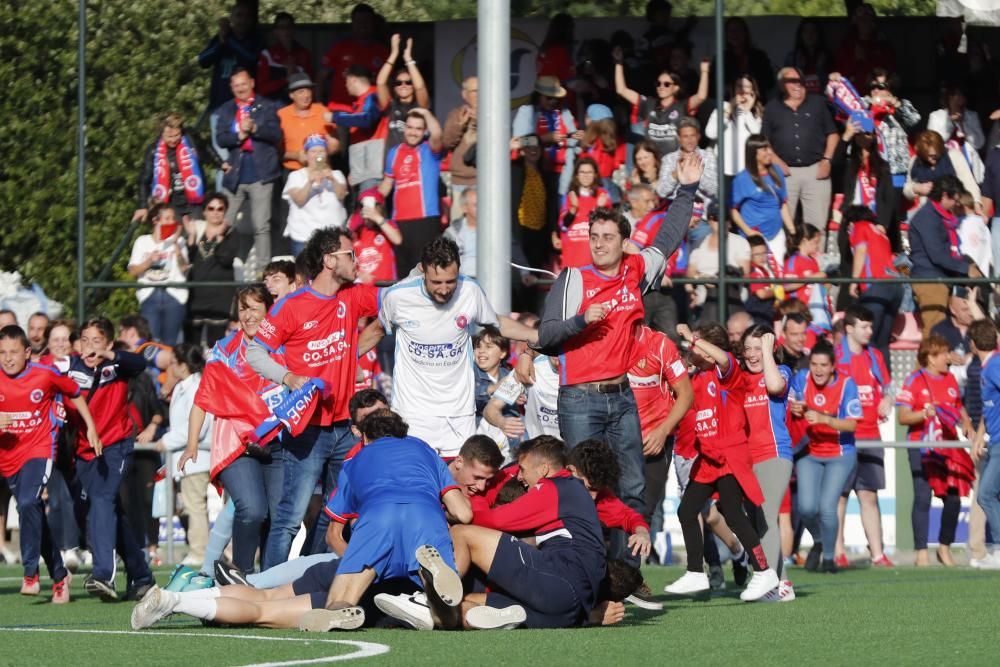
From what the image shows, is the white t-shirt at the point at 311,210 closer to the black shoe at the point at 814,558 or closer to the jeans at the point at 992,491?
the black shoe at the point at 814,558

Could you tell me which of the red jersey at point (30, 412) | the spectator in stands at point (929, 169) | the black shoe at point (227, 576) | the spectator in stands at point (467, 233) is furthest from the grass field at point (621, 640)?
the spectator in stands at point (929, 169)

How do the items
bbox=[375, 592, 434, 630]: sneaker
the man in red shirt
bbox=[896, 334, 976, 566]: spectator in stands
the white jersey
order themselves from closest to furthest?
bbox=[375, 592, 434, 630]: sneaker < the man in red shirt < the white jersey < bbox=[896, 334, 976, 566]: spectator in stands

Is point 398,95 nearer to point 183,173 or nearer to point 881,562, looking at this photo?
point 183,173

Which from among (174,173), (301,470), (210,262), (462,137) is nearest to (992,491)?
(462,137)

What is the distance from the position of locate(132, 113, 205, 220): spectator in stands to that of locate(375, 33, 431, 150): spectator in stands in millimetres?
1907

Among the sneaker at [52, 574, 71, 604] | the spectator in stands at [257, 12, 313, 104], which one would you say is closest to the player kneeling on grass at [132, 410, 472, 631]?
the sneaker at [52, 574, 71, 604]

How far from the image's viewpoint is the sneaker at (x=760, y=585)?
1155cm

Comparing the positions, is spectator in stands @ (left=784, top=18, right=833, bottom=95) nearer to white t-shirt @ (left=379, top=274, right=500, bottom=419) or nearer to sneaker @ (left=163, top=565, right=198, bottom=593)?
white t-shirt @ (left=379, top=274, right=500, bottom=419)

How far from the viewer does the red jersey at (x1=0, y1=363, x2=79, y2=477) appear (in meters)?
12.5

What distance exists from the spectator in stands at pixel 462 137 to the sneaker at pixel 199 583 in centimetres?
858

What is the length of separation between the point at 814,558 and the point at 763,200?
4161 millimetres

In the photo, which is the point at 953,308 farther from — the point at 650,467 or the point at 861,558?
the point at 650,467

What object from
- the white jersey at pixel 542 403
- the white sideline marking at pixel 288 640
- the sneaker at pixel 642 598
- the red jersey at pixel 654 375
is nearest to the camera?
the white sideline marking at pixel 288 640

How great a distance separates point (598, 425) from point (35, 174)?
2832 cm
